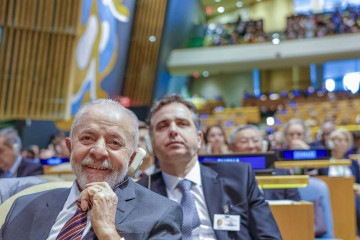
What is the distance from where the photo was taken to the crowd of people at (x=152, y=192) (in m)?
1.39

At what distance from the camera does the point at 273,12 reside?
21.9m

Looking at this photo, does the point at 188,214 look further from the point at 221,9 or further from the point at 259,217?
the point at 221,9

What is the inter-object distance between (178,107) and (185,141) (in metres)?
0.18

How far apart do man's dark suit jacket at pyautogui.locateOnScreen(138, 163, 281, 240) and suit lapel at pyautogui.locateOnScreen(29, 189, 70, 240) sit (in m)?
0.62

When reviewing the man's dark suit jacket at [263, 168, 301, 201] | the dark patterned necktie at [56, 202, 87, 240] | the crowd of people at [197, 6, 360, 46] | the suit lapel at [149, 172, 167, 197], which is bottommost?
the dark patterned necktie at [56, 202, 87, 240]

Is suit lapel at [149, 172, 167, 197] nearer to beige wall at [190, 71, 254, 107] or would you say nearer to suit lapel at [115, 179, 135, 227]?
suit lapel at [115, 179, 135, 227]

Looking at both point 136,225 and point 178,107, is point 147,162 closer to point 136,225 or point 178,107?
point 178,107

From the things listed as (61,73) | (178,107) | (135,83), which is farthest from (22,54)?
(178,107)

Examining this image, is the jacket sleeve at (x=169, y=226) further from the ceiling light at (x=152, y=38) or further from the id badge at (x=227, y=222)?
the ceiling light at (x=152, y=38)

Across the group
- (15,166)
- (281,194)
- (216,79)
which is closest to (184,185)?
(281,194)

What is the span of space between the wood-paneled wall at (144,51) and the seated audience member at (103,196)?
1403cm

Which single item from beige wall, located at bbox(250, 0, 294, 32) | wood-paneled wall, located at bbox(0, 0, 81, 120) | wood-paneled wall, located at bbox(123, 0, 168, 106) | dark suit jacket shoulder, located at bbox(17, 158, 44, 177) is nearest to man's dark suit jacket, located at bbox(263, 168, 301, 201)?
dark suit jacket shoulder, located at bbox(17, 158, 44, 177)

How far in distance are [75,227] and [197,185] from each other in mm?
834

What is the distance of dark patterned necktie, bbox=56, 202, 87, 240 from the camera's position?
1.37 m
